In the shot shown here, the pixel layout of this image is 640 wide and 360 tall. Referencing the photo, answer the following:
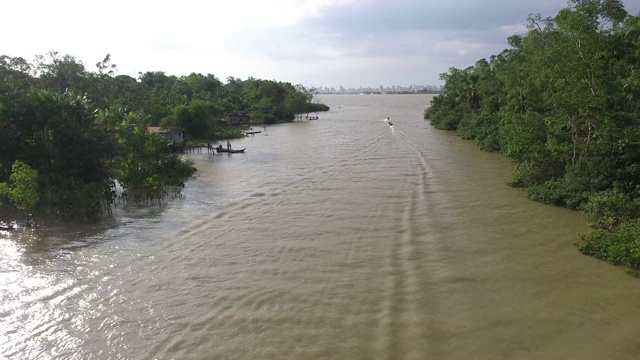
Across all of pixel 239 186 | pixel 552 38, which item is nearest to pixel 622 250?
pixel 552 38

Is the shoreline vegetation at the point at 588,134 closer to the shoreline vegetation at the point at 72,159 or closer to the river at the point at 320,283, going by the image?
the river at the point at 320,283

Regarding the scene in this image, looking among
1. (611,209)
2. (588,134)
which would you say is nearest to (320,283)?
(611,209)

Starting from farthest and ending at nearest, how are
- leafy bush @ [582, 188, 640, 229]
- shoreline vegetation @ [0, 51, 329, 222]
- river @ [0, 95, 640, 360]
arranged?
1. shoreline vegetation @ [0, 51, 329, 222]
2. leafy bush @ [582, 188, 640, 229]
3. river @ [0, 95, 640, 360]

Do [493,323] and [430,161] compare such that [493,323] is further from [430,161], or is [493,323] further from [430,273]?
[430,161]

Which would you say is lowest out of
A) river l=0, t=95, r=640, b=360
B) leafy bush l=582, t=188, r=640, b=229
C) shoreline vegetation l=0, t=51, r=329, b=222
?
river l=0, t=95, r=640, b=360

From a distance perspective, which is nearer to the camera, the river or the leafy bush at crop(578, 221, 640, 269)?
the river

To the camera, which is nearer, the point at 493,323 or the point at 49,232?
the point at 493,323

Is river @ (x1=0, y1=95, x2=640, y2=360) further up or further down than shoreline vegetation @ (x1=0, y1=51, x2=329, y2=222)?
further down

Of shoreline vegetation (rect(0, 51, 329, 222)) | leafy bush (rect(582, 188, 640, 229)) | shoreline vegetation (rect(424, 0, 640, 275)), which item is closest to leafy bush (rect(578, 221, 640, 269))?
shoreline vegetation (rect(424, 0, 640, 275))

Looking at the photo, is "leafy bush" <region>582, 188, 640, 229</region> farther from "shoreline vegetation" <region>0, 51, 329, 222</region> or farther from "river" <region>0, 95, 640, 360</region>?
"shoreline vegetation" <region>0, 51, 329, 222</region>
